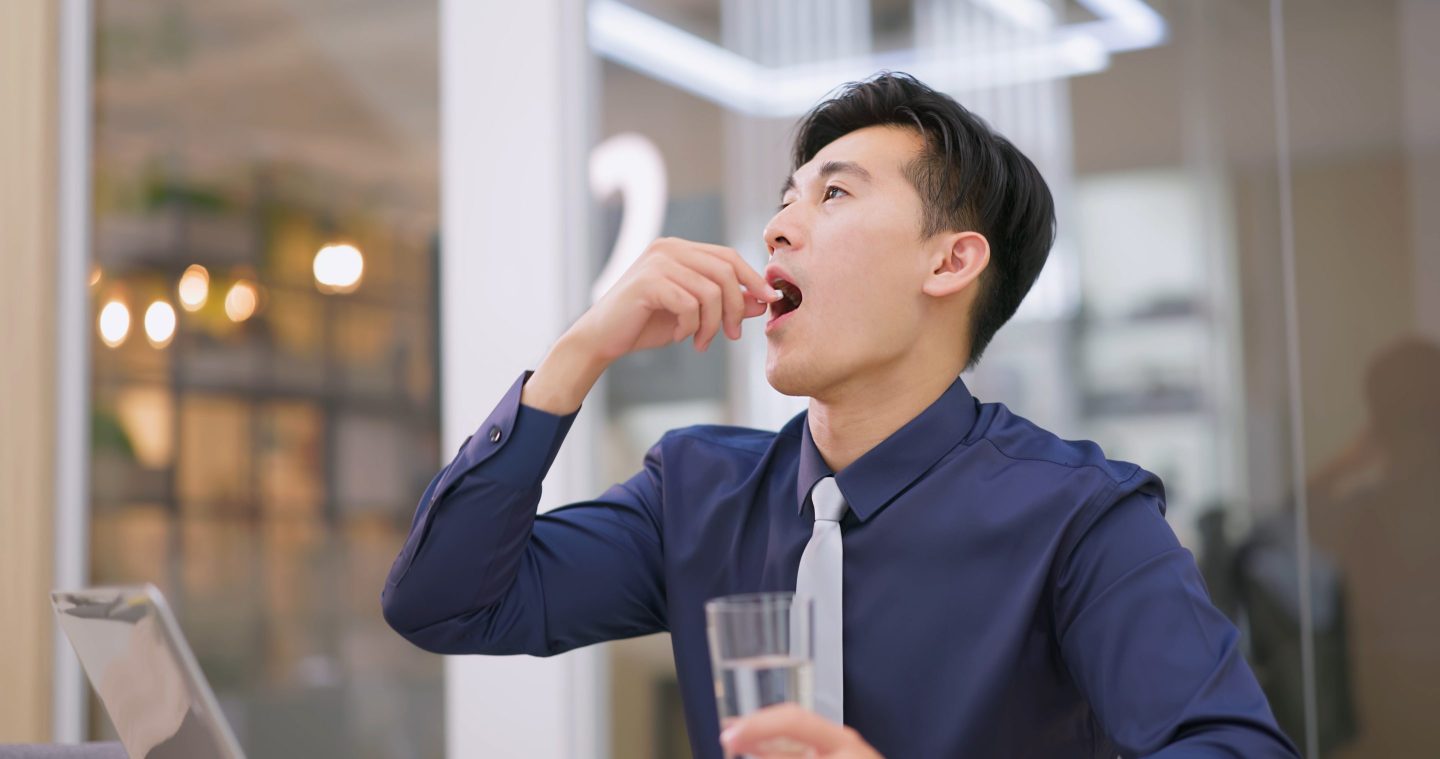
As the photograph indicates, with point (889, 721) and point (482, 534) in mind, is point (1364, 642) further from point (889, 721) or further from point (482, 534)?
point (482, 534)

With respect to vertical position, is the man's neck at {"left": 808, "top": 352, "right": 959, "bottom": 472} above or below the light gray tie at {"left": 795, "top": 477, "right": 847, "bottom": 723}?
above

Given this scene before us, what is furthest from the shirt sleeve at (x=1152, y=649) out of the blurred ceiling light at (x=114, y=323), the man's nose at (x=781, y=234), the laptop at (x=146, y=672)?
the blurred ceiling light at (x=114, y=323)

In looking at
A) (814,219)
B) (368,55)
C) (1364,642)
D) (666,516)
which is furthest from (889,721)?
(368,55)

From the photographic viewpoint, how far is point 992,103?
2.26m

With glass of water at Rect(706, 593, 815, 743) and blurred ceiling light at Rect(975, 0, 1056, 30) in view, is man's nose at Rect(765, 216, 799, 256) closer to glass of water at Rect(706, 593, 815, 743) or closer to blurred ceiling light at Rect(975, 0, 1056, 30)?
glass of water at Rect(706, 593, 815, 743)

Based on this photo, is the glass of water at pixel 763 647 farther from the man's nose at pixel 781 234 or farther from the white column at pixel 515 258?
the white column at pixel 515 258

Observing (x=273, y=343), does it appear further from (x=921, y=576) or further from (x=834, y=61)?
(x=921, y=576)

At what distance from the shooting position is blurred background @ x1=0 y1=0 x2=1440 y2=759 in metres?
1.98

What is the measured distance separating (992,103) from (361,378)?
1.42 metres

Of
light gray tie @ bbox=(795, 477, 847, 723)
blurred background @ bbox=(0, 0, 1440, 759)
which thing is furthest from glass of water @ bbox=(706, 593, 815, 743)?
blurred background @ bbox=(0, 0, 1440, 759)

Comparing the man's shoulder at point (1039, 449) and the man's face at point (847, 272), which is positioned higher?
the man's face at point (847, 272)

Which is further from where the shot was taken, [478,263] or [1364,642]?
[478,263]

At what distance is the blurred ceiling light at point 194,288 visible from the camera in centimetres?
312

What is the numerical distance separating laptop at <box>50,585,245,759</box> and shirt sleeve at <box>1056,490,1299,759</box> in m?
0.71
